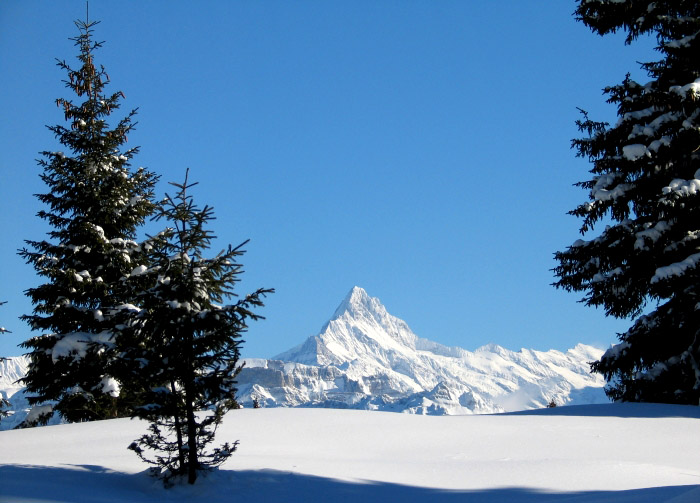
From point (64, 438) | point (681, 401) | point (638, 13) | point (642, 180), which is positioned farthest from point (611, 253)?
point (64, 438)

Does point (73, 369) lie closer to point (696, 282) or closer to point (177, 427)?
point (177, 427)

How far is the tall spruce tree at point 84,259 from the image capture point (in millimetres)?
17312

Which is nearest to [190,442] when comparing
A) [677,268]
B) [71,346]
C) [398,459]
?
[398,459]

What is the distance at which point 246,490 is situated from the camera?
862 cm

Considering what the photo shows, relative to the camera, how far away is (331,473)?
31.4ft

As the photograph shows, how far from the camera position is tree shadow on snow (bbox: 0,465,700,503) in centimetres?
760

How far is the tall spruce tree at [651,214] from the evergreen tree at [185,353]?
10.6 metres

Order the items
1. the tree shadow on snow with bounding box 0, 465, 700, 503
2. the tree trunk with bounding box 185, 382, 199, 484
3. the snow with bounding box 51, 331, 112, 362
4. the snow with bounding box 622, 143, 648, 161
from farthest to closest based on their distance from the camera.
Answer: the snow with bounding box 51, 331, 112, 362, the snow with bounding box 622, 143, 648, 161, the tree trunk with bounding box 185, 382, 199, 484, the tree shadow on snow with bounding box 0, 465, 700, 503

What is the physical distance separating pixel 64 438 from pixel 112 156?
964 centimetres

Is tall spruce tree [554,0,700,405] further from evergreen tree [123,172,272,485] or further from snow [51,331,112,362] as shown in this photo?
snow [51,331,112,362]

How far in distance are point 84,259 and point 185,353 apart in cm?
1068

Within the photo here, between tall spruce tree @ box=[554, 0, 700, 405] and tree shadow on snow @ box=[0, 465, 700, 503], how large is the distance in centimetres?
850

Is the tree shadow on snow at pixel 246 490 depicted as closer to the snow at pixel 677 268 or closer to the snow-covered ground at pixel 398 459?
the snow-covered ground at pixel 398 459

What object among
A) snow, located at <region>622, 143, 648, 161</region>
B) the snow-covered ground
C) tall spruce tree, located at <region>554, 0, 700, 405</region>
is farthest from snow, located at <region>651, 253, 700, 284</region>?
the snow-covered ground
